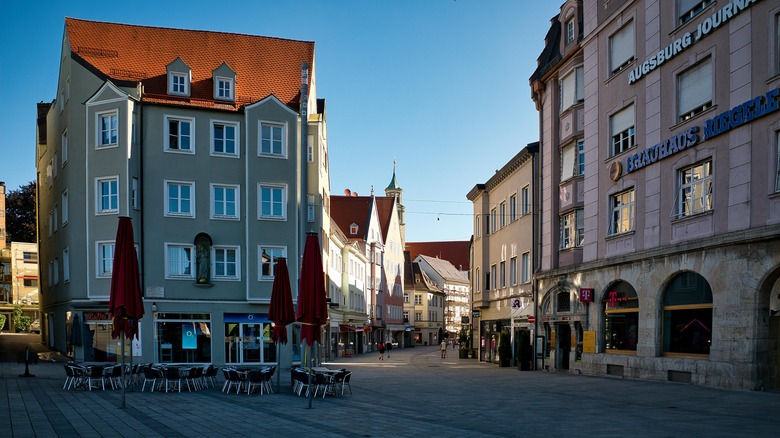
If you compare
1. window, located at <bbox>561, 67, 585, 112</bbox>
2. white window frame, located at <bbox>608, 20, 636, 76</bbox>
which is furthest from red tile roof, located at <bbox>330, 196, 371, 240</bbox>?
white window frame, located at <bbox>608, 20, 636, 76</bbox>

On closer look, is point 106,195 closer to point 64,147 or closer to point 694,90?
point 64,147

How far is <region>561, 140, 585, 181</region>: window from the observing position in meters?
34.0

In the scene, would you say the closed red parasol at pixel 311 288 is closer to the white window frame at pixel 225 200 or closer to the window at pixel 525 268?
the white window frame at pixel 225 200

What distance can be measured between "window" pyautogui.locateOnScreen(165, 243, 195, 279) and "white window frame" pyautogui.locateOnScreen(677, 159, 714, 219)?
23548mm

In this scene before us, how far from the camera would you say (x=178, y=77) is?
128 ft

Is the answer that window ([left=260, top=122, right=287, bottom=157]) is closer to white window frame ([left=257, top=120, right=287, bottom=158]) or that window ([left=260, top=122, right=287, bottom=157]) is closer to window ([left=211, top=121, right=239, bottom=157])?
white window frame ([left=257, top=120, right=287, bottom=158])

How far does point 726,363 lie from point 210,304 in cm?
→ 2457

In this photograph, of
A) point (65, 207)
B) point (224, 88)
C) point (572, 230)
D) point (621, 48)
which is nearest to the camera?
point (621, 48)

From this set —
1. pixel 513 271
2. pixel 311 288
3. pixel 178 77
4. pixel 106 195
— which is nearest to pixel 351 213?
pixel 513 271

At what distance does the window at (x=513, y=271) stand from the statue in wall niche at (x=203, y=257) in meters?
18.4

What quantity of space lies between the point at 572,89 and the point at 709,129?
11814mm

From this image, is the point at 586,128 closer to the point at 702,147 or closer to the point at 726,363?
the point at 702,147

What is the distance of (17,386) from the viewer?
79.3 feet

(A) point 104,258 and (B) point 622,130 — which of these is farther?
(A) point 104,258
